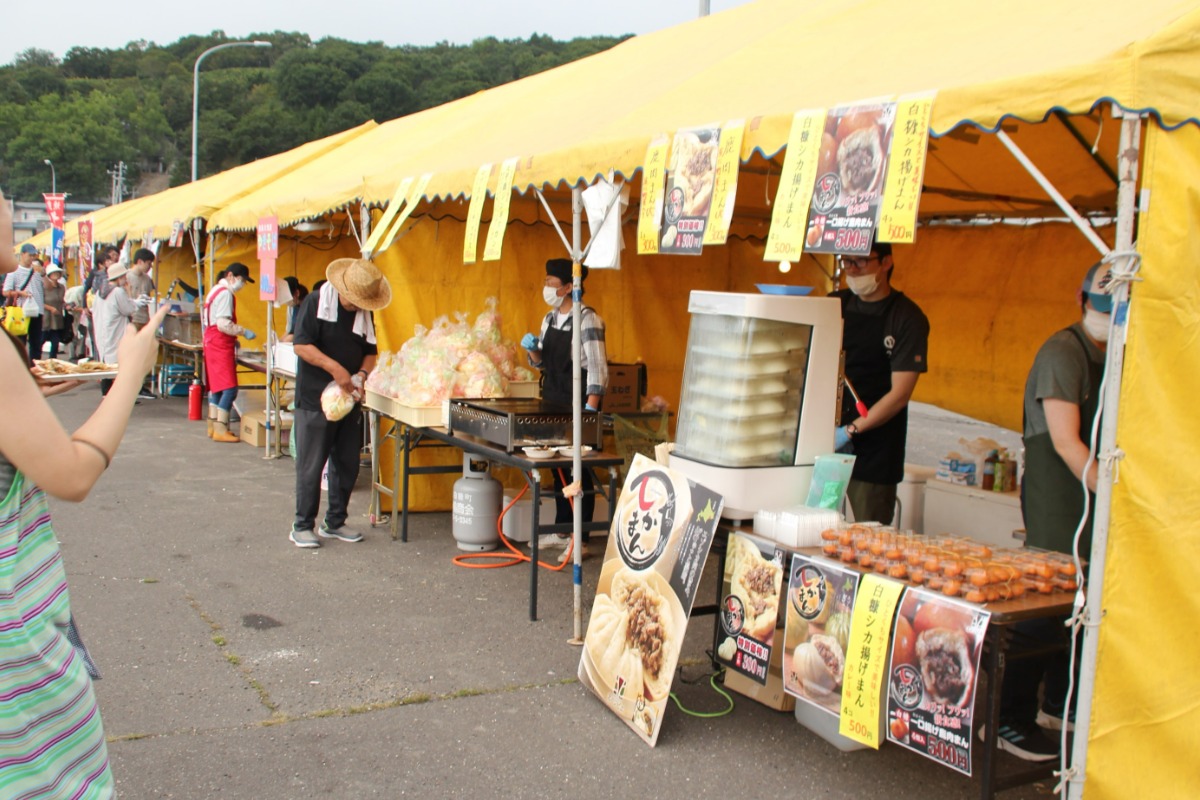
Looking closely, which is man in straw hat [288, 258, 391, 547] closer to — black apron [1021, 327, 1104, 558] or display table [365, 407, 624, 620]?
display table [365, 407, 624, 620]

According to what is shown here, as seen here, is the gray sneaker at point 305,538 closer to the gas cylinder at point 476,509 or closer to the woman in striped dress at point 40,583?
the gas cylinder at point 476,509

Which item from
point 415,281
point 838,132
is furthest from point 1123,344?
point 415,281

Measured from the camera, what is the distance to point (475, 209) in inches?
213

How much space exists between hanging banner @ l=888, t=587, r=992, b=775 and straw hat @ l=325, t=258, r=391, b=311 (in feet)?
16.0

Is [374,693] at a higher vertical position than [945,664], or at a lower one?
lower

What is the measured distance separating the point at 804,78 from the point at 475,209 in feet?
6.51

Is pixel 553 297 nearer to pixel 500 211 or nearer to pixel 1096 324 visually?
pixel 500 211

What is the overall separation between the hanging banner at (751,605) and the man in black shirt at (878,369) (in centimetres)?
108

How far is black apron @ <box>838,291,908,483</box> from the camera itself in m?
5.05

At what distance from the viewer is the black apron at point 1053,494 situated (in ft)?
12.4

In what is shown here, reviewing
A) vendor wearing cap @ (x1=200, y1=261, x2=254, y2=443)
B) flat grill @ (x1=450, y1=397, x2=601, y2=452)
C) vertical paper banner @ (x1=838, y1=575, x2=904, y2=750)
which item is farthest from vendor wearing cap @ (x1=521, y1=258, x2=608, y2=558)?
vendor wearing cap @ (x1=200, y1=261, x2=254, y2=443)

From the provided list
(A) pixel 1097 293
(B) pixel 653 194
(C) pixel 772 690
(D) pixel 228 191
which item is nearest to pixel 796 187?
(B) pixel 653 194

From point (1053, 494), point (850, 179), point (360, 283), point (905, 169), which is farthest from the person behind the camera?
point (360, 283)

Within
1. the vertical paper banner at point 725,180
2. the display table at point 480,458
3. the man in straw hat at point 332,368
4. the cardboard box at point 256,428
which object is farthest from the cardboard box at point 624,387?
the cardboard box at point 256,428
